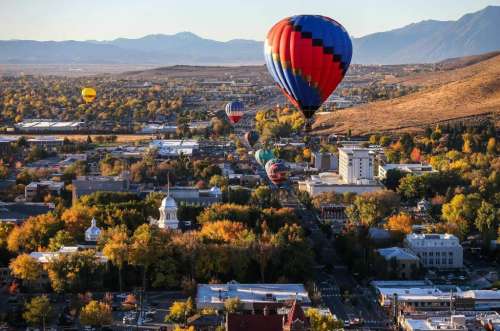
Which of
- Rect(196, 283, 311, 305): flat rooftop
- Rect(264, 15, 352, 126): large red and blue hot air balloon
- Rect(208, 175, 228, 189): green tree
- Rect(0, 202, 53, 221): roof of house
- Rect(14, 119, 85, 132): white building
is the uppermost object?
Rect(264, 15, 352, 126): large red and blue hot air balloon

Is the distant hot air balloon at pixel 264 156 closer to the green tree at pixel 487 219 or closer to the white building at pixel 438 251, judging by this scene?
the green tree at pixel 487 219

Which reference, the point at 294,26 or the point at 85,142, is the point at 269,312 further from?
the point at 85,142

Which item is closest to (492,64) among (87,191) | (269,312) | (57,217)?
(87,191)

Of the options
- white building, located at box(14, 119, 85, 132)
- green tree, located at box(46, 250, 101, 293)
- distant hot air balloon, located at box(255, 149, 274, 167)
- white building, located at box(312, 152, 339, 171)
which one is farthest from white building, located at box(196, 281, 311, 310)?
white building, located at box(14, 119, 85, 132)

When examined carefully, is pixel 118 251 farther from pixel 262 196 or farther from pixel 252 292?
pixel 262 196

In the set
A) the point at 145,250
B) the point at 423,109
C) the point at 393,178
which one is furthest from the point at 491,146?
the point at 145,250

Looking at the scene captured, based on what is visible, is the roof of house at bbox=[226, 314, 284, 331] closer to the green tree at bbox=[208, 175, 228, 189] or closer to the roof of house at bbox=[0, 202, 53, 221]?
the roof of house at bbox=[0, 202, 53, 221]
